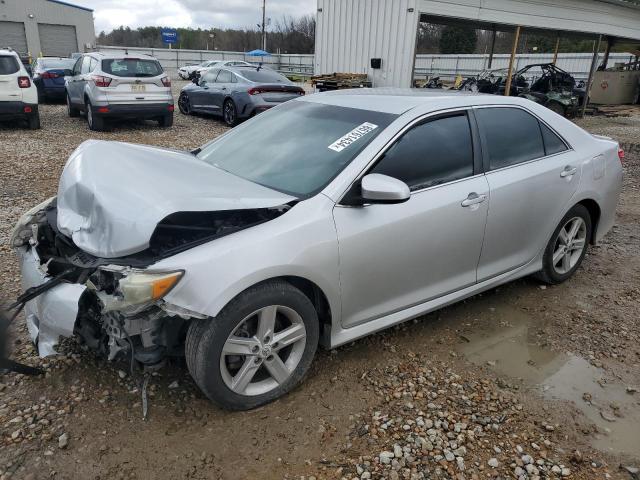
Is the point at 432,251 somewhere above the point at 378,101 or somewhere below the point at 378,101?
below

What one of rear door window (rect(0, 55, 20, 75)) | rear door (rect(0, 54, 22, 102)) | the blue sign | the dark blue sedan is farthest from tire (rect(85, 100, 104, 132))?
the blue sign

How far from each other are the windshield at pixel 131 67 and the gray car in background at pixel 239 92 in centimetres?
190

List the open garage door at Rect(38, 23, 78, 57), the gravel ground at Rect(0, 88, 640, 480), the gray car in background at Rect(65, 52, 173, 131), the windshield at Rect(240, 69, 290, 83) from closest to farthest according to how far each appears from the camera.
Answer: the gravel ground at Rect(0, 88, 640, 480) → the gray car in background at Rect(65, 52, 173, 131) → the windshield at Rect(240, 69, 290, 83) → the open garage door at Rect(38, 23, 78, 57)

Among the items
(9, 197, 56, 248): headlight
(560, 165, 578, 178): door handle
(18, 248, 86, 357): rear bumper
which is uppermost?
(560, 165, 578, 178): door handle

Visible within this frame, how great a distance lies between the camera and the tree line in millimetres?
70125

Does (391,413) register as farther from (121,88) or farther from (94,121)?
(94,121)

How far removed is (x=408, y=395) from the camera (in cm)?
283

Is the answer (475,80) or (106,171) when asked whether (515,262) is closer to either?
(106,171)

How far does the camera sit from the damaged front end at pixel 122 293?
2.27 metres

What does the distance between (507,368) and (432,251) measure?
0.90m

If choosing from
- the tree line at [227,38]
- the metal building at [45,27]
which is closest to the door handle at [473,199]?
the metal building at [45,27]

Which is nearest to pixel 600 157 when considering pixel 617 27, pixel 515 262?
pixel 515 262

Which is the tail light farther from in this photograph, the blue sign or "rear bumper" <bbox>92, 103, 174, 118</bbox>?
the blue sign

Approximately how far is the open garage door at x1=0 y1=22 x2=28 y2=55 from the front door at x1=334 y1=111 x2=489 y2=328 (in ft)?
Answer: 120
